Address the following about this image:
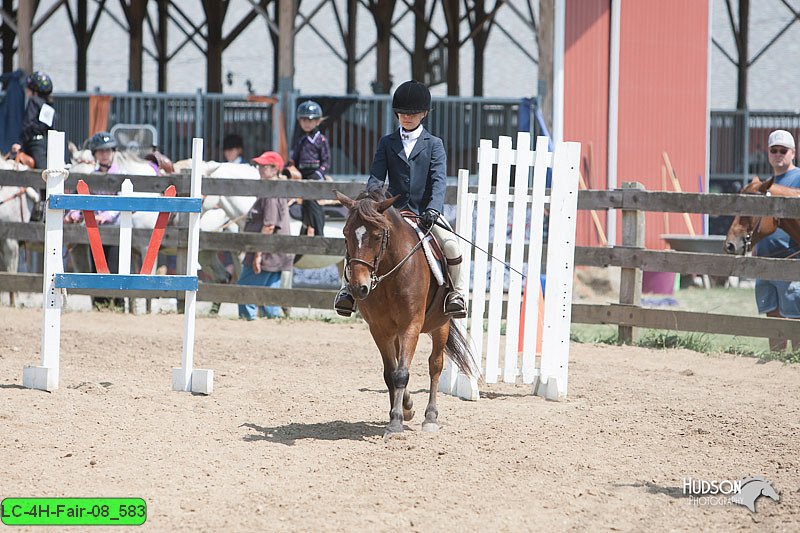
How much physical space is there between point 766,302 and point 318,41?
90.7 ft

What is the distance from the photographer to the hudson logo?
499cm

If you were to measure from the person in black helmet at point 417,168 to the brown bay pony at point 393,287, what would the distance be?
0.64 ft

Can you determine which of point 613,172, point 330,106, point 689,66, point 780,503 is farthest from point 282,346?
point 689,66

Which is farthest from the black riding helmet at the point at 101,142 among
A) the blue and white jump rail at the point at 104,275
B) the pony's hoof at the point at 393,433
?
the pony's hoof at the point at 393,433

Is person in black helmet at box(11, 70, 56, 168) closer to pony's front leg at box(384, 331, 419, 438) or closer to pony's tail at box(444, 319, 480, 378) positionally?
pony's tail at box(444, 319, 480, 378)

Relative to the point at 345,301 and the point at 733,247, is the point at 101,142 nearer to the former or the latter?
the point at 733,247

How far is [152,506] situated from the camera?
4.71 metres

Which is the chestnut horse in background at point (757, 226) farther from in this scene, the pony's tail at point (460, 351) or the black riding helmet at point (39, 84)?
the black riding helmet at point (39, 84)

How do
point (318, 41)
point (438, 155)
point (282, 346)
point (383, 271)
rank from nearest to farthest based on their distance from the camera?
point (383, 271), point (438, 155), point (282, 346), point (318, 41)

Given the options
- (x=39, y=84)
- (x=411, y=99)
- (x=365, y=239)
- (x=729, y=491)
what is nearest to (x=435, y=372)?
(x=365, y=239)

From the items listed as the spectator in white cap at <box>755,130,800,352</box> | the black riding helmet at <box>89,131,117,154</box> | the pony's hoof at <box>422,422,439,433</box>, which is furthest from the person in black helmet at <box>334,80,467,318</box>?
the black riding helmet at <box>89,131,117,154</box>

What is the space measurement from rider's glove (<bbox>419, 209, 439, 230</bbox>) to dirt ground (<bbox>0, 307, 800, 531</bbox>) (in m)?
1.23

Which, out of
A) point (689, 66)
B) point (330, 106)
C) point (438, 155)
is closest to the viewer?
point (438, 155)

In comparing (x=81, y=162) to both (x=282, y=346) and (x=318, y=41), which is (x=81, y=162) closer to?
(x=282, y=346)
